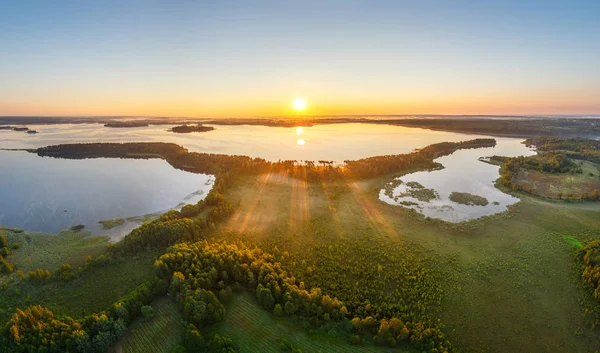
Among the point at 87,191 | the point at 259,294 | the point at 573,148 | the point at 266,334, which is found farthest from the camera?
the point at 573,148

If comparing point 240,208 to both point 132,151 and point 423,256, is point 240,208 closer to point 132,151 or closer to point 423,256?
point 423,256

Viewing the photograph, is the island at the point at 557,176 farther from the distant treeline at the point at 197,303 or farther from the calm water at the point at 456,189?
the distant treeline at the point at 197,303

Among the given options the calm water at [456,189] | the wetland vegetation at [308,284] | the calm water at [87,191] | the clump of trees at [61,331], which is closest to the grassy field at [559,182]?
the calm water at [456,189]

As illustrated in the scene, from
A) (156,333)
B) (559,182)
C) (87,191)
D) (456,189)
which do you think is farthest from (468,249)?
(87,191)

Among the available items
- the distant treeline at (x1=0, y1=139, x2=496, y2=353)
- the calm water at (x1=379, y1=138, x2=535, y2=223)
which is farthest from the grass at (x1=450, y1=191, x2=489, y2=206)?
the distant treeline at (x1=0, y1=139, x2=496, y2=353)

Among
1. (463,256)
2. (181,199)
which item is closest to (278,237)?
(463,256)

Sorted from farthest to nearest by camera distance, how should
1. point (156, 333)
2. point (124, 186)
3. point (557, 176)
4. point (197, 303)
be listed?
1. point (557, 176)
2. point (124, 186)
3. point (197, 303)
4. point (156, 333)

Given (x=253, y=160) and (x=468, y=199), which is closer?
(x=468, y=199)

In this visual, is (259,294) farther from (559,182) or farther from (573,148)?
(573,148)
